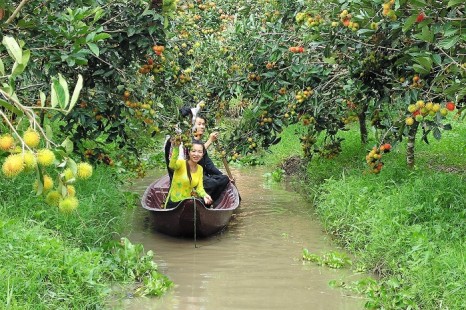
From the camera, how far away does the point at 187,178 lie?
764 centimetres

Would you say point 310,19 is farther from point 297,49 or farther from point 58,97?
point 58,97

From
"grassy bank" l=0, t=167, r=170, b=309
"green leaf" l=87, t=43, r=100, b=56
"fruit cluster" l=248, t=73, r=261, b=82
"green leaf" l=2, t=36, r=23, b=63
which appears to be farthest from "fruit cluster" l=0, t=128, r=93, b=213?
"fruit cluster" l=248, t=73, r=261, b=82

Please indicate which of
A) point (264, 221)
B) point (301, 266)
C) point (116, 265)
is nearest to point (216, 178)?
point (264, 221)

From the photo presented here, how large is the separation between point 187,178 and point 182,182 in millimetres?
74

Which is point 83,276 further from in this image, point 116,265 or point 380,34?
point 380,34

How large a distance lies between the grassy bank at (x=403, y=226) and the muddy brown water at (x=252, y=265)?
0.28m

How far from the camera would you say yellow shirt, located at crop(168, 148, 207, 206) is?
759 cm

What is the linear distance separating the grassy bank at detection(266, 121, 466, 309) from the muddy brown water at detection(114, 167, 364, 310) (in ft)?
0.92

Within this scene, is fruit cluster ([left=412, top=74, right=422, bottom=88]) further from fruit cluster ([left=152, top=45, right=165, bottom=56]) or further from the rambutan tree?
the rambutan tree

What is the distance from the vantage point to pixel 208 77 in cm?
872

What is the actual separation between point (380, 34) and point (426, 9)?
1.53 meters

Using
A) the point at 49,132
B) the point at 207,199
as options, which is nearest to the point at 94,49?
the point at 49,132

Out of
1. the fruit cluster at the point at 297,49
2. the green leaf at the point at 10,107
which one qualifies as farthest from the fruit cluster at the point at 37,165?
the fruit cluster at the point at 297,49

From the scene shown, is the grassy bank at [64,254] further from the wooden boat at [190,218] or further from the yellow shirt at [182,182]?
the yellow shirt at [182,182]
